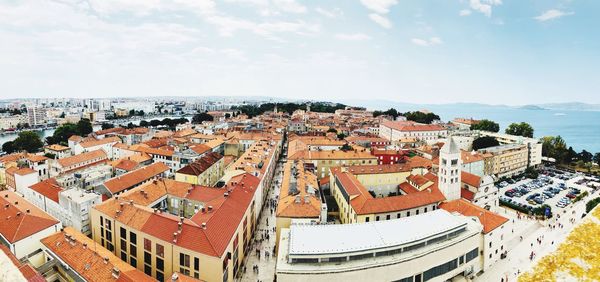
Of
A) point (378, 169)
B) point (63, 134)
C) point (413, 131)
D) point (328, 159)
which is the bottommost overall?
point (63, 134)

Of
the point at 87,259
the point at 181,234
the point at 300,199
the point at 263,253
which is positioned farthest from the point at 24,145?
the point at 300,199

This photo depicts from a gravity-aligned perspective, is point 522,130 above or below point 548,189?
above

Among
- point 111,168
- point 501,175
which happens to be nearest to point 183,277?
point 111,168

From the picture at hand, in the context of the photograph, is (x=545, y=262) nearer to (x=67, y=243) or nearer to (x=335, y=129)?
(x=67, y=243)

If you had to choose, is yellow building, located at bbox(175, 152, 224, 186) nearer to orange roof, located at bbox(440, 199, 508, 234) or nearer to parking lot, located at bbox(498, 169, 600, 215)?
orange roof, located at bbox(440, 199, 508, 234)

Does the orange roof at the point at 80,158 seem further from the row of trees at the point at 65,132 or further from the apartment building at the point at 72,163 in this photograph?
the row of trees at the point at 65,132

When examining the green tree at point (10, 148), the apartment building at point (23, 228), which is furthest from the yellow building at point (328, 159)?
the green tree at point (10, 148)

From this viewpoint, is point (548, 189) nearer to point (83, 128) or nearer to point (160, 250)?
point (160, 250)
